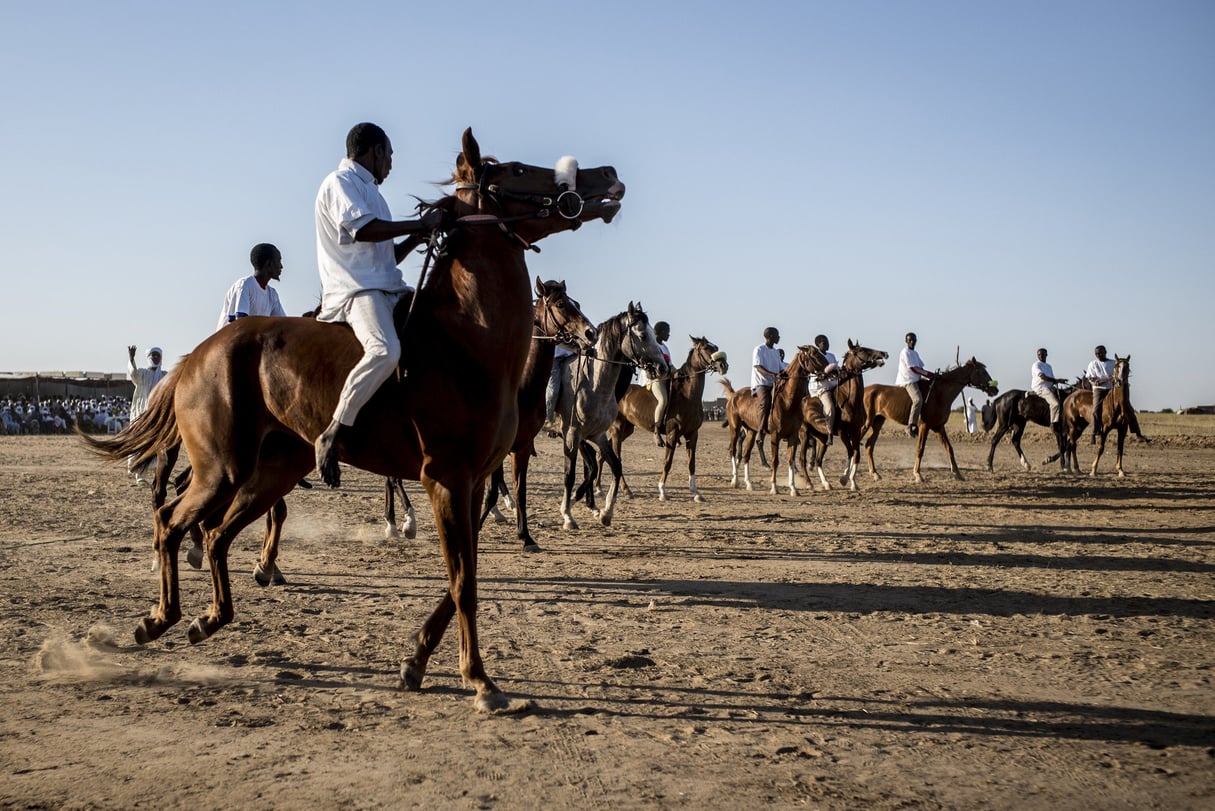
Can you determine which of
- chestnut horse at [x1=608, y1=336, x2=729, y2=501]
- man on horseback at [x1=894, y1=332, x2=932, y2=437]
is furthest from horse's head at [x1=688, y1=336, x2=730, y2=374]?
man on horseback at [x1=894, y1=332, x2=932, y2=437]

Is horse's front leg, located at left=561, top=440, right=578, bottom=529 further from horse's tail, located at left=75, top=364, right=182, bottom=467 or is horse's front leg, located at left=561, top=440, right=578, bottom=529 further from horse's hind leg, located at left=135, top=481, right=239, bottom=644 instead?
horse's hind leg, located at left=135, top=481, right=239, bottom=644

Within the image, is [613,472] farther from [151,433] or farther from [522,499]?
[151,433]

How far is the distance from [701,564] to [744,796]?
21.1 feet

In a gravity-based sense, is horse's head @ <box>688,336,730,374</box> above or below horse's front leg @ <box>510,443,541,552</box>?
above

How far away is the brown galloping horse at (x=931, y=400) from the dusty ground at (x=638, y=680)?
10.8 m

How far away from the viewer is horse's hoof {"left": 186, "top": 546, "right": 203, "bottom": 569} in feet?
28.1

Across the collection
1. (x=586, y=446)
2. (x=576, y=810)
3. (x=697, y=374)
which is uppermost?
(x=697, y=374)

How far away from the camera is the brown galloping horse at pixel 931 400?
22.5 meters

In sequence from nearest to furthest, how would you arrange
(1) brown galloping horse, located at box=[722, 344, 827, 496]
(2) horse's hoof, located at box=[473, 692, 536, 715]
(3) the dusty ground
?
1. (3) the dusty ground
2. (2) horse's hoof, located at box=[473, 692, 536, 715]
3. (1) brown galloping horse, located at box=[722, 344, 827, 496]

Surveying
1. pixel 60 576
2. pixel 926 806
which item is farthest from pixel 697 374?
pixel 926 806

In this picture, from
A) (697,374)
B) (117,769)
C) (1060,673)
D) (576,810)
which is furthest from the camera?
(697,374)

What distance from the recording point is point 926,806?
3721mm

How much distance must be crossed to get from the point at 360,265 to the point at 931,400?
62.8 ft

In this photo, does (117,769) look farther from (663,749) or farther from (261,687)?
(663,749)
